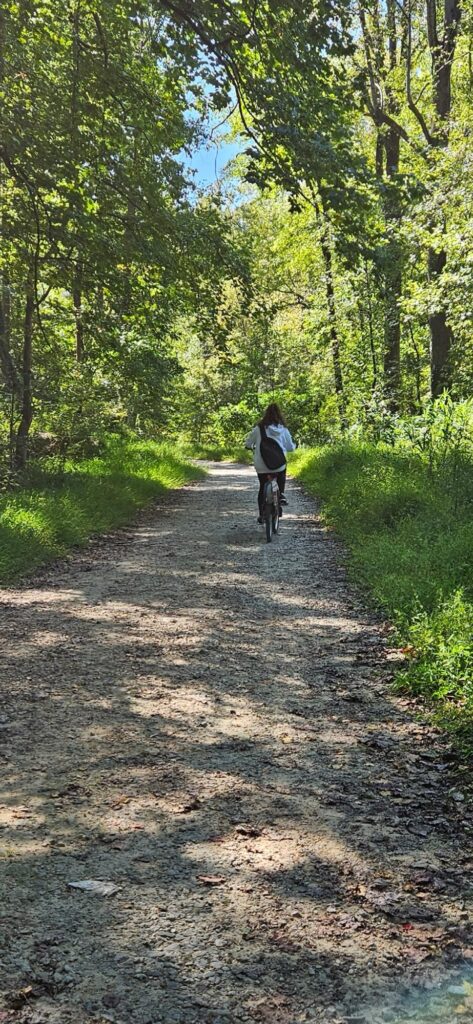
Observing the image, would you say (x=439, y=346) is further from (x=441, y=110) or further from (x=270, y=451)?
(x=270, y=451)

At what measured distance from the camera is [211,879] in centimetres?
270

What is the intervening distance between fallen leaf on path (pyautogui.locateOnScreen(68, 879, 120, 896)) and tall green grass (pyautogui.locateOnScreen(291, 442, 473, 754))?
2.07 metres

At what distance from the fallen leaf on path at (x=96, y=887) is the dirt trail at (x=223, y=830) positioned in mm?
27

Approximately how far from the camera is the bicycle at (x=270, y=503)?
1039cm

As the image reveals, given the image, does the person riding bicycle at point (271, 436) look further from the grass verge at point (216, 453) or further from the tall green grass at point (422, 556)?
the grass verge at point (216, 453)

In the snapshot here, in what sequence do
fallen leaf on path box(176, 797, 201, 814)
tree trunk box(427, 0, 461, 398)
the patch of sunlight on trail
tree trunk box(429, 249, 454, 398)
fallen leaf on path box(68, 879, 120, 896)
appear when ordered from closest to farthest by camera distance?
the patch of sunlight on trail, fallen leaf on path box(68, 879, 120, 896), fallen leaf on path box(176, 797, 201, 814), tree trunk box(427, 0, 461, 398), tree trunk box(429, 249, 454, 398)

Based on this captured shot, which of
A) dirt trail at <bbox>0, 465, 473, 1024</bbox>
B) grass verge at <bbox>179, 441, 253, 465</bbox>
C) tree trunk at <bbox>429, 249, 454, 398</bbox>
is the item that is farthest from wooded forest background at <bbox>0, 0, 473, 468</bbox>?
grass verge at <bbox>179, 441, 253, 465</bbox>

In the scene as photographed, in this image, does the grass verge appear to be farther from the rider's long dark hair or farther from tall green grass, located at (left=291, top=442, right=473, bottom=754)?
the rider's long dark hair

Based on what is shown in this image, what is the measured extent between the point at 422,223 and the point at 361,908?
12.9 metres

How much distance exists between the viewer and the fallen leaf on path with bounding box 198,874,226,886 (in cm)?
267

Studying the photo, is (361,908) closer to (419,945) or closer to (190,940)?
(419,945)

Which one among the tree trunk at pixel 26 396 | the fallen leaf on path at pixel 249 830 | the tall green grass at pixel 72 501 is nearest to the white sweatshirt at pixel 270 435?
the tall green grass at pixel 72 501

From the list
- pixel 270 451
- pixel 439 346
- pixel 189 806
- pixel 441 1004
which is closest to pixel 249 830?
pixel 189 806

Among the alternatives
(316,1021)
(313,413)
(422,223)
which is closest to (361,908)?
(316,1021)
